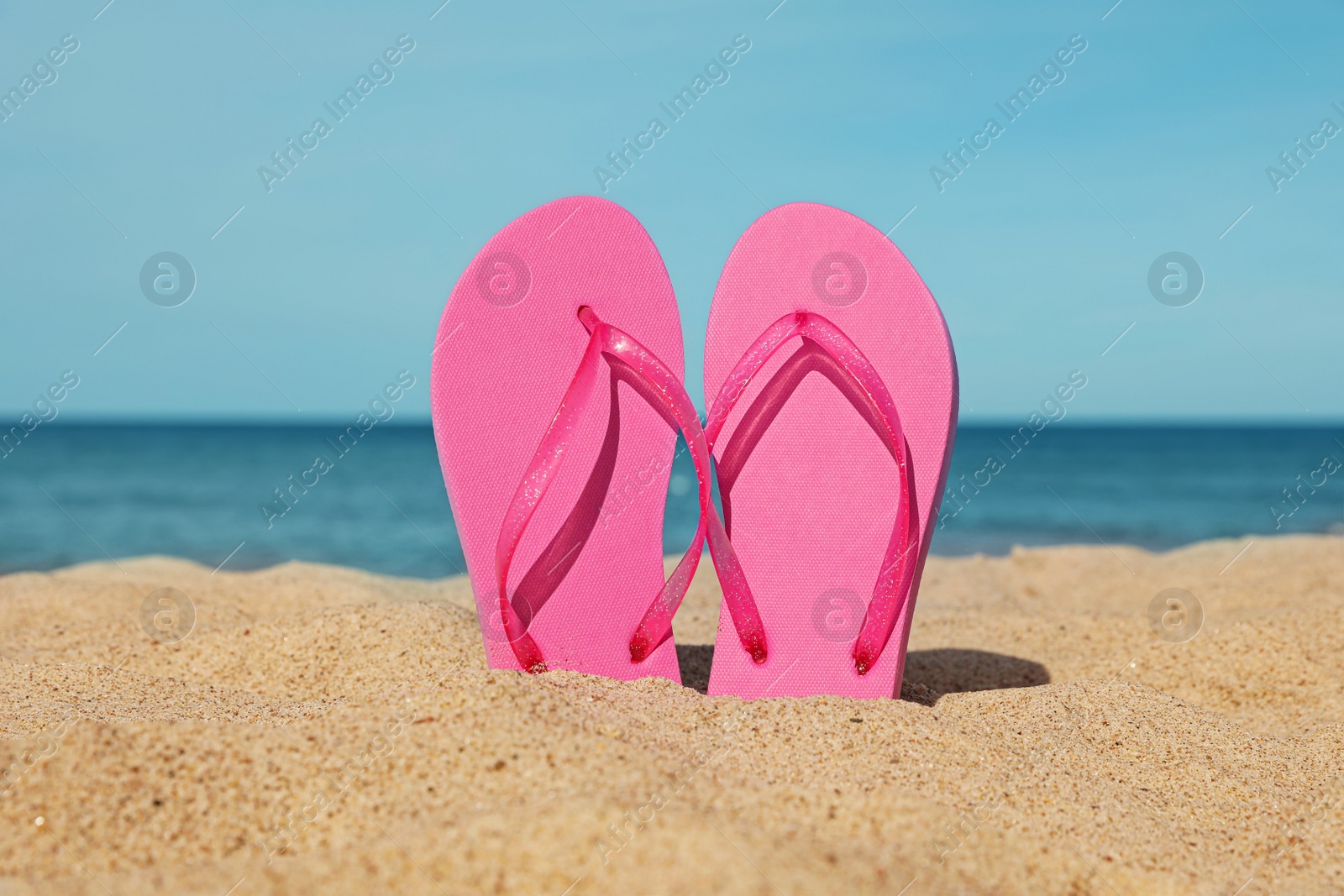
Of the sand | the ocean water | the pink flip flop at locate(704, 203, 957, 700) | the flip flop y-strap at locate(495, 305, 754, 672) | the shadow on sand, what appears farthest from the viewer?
the ocean water

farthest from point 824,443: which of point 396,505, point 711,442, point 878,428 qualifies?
point 396,505

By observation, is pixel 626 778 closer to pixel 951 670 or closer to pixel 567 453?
pixel 567 453

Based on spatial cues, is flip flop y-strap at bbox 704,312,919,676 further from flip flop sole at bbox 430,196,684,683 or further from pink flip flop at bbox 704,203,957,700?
flip flop sole at bbox 430,196,684,683

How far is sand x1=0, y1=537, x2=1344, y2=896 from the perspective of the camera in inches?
58.5

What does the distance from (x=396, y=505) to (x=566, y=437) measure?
14441 mm

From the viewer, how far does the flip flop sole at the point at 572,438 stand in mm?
2732

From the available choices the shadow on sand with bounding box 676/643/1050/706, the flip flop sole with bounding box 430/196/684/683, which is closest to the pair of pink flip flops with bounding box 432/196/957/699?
the flip flop sole with bounding box 430/196/684/683

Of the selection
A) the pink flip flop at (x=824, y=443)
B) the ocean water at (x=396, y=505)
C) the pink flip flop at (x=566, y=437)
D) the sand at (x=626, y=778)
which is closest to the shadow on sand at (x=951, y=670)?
the sand at (x=626, y=778)

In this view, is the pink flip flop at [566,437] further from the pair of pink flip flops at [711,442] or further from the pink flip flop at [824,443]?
the pink flip flop at [824,443]

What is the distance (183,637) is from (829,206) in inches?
106

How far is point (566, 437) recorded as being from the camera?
272cm

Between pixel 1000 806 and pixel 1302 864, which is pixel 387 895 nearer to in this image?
pixel 1000 806

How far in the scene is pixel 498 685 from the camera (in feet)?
6.63

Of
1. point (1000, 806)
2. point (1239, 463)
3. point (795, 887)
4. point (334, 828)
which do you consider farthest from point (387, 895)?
point (1239, 463)
